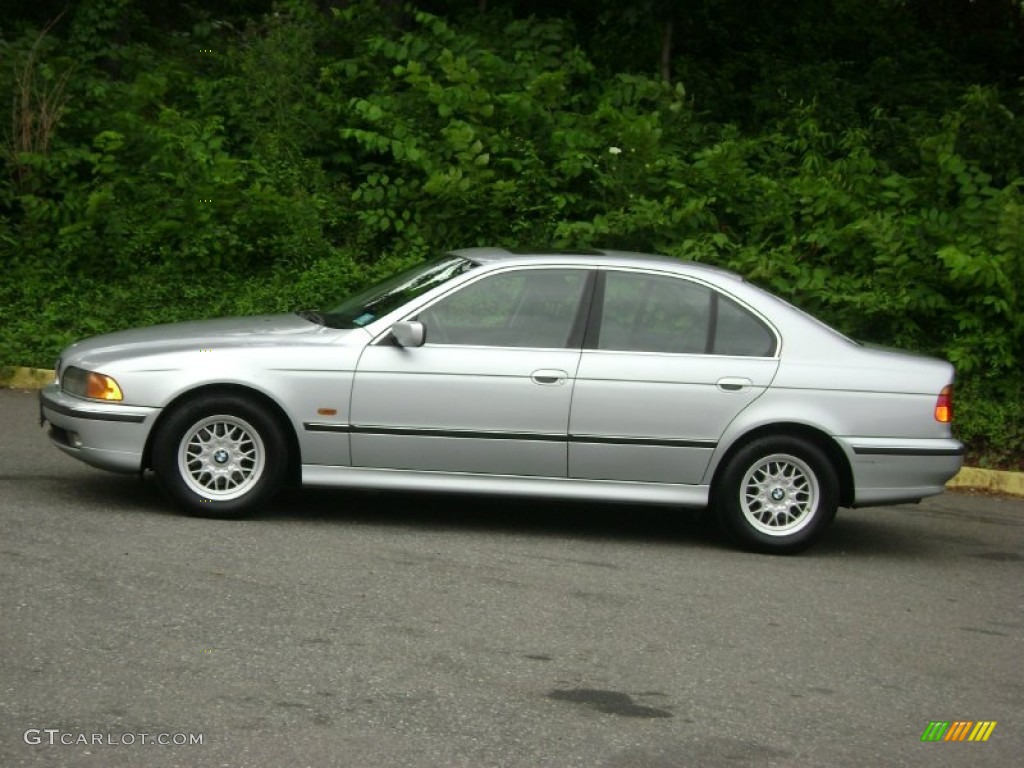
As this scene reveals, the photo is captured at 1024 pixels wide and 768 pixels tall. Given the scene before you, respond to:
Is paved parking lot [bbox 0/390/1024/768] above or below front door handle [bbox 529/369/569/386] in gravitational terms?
below

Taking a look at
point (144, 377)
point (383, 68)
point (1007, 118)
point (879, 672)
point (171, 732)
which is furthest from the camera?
point (383, 68)

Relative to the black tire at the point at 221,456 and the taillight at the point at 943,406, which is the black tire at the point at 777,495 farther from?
the black tire at the point at 221,456

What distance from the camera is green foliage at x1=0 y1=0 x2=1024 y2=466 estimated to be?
→ 43.2 ft

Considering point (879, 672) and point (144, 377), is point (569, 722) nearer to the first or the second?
point (879, 672)

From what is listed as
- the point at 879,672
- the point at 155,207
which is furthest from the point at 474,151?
the point at 879,672

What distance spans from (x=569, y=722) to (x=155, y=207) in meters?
10.4

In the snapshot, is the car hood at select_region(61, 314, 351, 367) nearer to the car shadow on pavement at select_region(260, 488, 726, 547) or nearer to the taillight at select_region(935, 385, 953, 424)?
the car shadow on pavement at select_region(260, 488, 726, 547)

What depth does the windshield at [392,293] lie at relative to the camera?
333 inches

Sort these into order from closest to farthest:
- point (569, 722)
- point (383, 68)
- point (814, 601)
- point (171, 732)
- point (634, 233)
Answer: point (171, 732)
point (569, 722)
point (814, 601)
point (634, 233)
point (383, 68)

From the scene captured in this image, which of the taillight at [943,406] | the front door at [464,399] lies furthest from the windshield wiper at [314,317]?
the taillight at [943,406]

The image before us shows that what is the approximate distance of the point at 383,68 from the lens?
16.6m

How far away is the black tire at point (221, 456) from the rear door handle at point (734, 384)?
2.37m

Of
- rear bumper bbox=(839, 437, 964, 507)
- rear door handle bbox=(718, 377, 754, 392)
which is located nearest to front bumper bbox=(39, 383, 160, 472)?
rear door handle bbox=(718, 377, 754, 392)

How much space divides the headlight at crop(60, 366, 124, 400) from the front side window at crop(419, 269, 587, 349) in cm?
166
